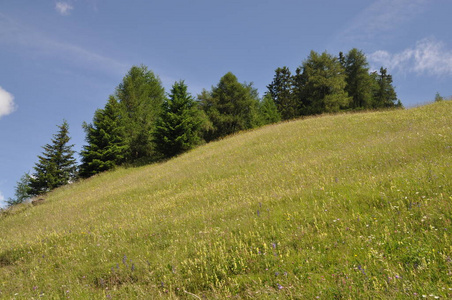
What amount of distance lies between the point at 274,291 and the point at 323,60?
54.3 metres

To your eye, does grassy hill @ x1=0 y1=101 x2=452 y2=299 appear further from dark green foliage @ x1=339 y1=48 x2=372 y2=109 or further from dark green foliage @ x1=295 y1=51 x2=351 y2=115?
dark green foliage @ x1=339 y1=48 x2=372 y2=109

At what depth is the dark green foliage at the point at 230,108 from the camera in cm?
4259

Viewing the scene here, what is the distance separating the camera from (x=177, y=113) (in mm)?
28844

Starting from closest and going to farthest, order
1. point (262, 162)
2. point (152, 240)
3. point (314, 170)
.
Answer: point (152, 240), point (314, 170), point (262, 162)

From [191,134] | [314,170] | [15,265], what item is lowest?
[15,265]

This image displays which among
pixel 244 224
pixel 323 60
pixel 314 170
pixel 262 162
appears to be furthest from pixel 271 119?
pixel 244 224

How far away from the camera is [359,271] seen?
291 centimetres

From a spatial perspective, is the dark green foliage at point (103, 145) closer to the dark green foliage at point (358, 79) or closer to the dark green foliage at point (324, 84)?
the dark green foliage at point (324, 84)

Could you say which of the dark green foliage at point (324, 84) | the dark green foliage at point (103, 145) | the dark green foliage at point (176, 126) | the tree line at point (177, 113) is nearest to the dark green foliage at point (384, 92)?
the tree line at point (177, 113)

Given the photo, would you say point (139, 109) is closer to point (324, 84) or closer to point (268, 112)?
point (268, 112)

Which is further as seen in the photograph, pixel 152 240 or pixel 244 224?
pixel 152 240

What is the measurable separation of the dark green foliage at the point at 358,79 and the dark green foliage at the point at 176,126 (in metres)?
41.7

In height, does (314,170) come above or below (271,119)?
below

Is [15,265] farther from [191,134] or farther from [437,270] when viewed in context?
[191,134]
